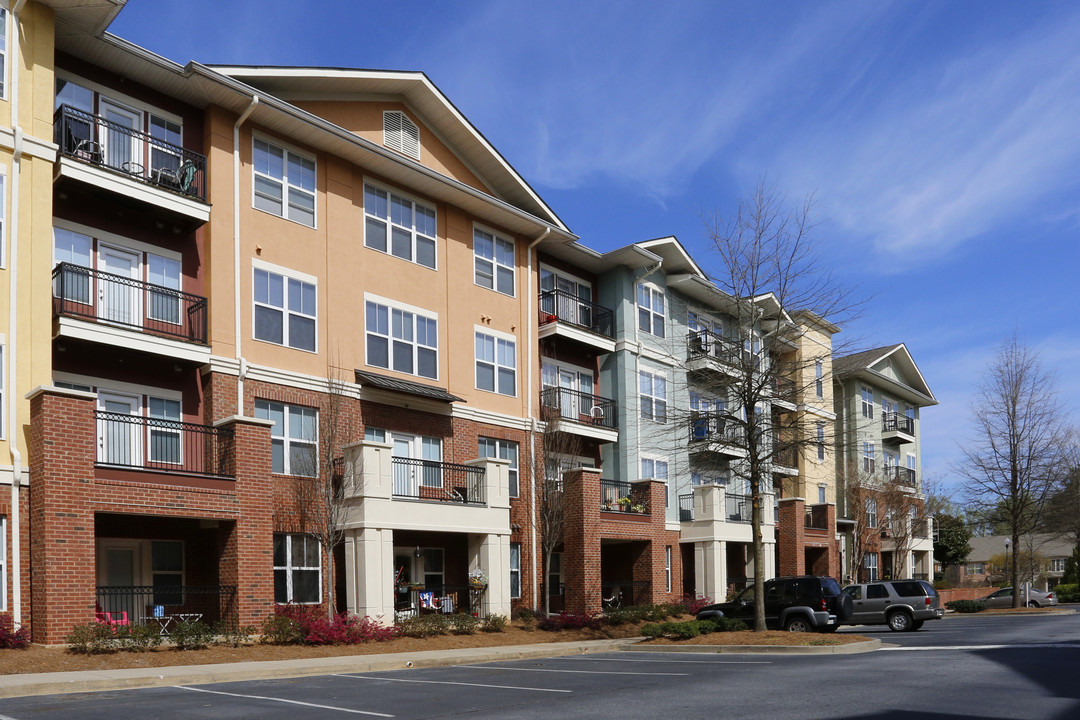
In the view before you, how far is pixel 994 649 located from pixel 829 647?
3.15 metres

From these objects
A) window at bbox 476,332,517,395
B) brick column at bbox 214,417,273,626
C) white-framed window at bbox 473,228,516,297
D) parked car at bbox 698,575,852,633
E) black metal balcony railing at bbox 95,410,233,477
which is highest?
white-framed window at bbox 473,228,516,297

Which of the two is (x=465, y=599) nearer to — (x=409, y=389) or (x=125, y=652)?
(x=409, y=389)

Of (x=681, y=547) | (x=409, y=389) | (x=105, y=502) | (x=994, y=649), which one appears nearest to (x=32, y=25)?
(x=105, y=502)

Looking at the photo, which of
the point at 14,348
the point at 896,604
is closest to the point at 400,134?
the point at 14,348

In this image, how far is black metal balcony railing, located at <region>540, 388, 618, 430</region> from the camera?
32.5 m

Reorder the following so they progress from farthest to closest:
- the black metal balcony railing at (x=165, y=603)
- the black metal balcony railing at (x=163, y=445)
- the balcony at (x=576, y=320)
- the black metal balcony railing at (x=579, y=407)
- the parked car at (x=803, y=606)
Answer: the balcony at (x=576, y=320) → the black metal balcony railing at (x=579, y=407) → the parked car at (x=803, y=606) → the black metal balcony railing at (x=163, y=445) → the black metal balcony railing at (x=165, y=603)

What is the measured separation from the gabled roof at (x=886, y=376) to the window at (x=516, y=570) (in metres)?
25.1

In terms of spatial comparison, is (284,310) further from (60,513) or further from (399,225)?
(60,513)

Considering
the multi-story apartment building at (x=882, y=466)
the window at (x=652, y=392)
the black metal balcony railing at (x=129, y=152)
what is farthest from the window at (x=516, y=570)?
the multi-story apartment building at (x=882, y=466)

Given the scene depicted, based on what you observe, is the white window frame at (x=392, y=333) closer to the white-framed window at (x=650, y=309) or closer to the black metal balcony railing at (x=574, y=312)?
the black metal balcony railing at (x=574, y=312)

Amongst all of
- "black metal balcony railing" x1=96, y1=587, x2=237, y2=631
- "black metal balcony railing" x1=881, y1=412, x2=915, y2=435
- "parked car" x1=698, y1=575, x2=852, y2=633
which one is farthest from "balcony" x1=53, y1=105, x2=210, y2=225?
"black metal balcony railing" x1=881, y1=412, x2=915, y2=435

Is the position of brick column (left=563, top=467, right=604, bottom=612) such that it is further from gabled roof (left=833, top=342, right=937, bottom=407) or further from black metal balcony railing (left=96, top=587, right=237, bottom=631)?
gabled roof (left=833, top=342, right=937, bottom=407)

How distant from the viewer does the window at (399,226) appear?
27.9m

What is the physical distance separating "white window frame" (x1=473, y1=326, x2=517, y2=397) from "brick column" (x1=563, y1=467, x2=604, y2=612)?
3.34 meters
